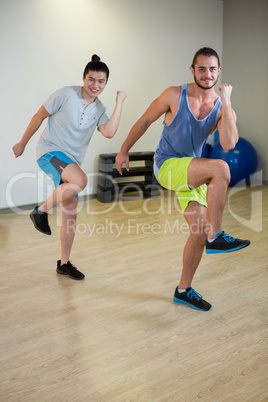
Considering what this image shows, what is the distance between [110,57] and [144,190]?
64.6 inches

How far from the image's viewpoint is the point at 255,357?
229 cm

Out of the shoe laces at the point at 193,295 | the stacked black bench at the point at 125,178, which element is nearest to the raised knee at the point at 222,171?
the shoe laces at the point at 193,295

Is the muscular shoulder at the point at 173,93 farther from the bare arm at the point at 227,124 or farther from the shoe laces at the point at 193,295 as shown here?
the shoe laces at the point at 193,295

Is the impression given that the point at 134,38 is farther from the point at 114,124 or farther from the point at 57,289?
the point at 57,289

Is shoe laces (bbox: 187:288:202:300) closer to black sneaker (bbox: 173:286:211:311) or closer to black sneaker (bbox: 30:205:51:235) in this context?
black sneaker (bbox: 173:286:211:311)

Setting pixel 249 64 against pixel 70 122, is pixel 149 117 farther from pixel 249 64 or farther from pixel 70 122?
pixel 249 64

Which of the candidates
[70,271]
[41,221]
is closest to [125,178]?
[70,271]

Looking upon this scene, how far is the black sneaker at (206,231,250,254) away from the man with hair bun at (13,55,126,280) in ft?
3.19

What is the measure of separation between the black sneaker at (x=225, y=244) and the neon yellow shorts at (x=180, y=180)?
0.33 metres

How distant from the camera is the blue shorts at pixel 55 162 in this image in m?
3.04

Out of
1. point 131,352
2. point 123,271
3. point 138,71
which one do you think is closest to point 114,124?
point 123,271

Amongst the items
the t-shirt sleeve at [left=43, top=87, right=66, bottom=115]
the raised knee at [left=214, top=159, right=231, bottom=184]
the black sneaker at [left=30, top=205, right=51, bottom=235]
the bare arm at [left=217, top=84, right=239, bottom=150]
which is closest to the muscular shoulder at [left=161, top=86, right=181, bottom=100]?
the bare arm at [left=217, top=84, right=239, bottom=150]

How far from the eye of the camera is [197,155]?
2803mm

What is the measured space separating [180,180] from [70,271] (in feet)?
3.89
